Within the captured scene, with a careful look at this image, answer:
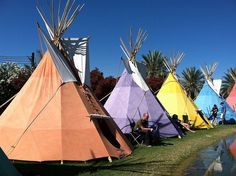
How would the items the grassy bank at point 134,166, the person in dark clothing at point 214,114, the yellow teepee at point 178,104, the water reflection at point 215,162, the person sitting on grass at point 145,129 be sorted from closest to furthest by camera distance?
the grassy bank at point 134,166 → the water reflection at point 215,162 → the person sitting on grass at point 145,129 → the yellow teepee at point 178,104 → the person in dark clothing at point 214,114

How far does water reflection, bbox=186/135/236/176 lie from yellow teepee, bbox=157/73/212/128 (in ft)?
24.9

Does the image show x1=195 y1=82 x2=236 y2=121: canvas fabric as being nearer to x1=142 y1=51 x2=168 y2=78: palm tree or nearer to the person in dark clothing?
the person in dark clothing

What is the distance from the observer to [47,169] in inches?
Result: 393

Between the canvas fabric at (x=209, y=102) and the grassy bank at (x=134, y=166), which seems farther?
the canvas fabric at (x=209, y=102)

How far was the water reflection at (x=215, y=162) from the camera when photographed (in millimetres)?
9969

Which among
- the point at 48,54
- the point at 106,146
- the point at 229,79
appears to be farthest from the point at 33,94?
the point at 229,79

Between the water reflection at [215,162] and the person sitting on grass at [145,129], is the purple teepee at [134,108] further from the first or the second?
the water reflection at [215,162]

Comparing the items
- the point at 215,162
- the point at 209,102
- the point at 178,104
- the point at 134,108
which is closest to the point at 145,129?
the point at 134,108

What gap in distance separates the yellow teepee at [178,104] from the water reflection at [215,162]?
7603 mm

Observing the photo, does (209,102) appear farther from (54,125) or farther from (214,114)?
(54,125)

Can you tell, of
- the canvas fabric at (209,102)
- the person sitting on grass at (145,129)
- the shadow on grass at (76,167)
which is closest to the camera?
the shadow on grass at (76,167)

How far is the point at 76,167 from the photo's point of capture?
1028 centimetres

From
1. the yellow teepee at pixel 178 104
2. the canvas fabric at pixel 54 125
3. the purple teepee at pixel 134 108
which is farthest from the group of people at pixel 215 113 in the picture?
the canvas fabric at pixel 54 125

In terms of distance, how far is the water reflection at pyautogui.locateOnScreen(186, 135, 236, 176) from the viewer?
9.97 m
